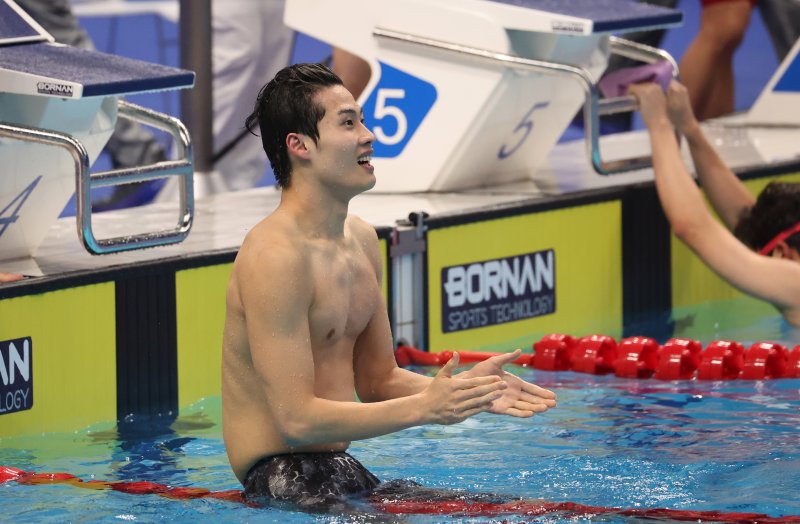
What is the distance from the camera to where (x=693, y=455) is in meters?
4.05

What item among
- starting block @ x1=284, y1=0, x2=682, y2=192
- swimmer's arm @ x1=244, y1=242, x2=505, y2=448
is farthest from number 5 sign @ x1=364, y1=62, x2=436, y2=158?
swimmer's arm @ x1=244, y1=242, x2=505, y2=448

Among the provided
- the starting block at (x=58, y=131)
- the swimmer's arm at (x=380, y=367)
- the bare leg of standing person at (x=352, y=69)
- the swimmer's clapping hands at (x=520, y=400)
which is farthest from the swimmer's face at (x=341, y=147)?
the bare leg of standing person at (x=352, y=69)

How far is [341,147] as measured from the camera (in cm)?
322

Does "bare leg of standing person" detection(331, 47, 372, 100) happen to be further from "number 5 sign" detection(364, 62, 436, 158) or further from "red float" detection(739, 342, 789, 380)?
"red float" detection(739, 342, 789, 380)

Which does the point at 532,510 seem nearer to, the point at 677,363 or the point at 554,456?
the point at 554,456

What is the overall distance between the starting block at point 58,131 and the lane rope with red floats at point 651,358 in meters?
1.11

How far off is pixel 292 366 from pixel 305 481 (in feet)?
0.90

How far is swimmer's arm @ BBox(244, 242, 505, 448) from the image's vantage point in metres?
3.08

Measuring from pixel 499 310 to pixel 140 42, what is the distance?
10.3 feet

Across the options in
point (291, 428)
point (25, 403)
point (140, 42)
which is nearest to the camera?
point (291, 428)

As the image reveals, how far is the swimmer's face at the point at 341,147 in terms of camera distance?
3221 mm

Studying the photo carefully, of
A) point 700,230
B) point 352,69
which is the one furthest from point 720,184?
point 352,69

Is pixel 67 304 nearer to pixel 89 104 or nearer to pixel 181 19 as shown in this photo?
pixel 89 104

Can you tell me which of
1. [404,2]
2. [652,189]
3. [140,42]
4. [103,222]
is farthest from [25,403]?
[140,42]
